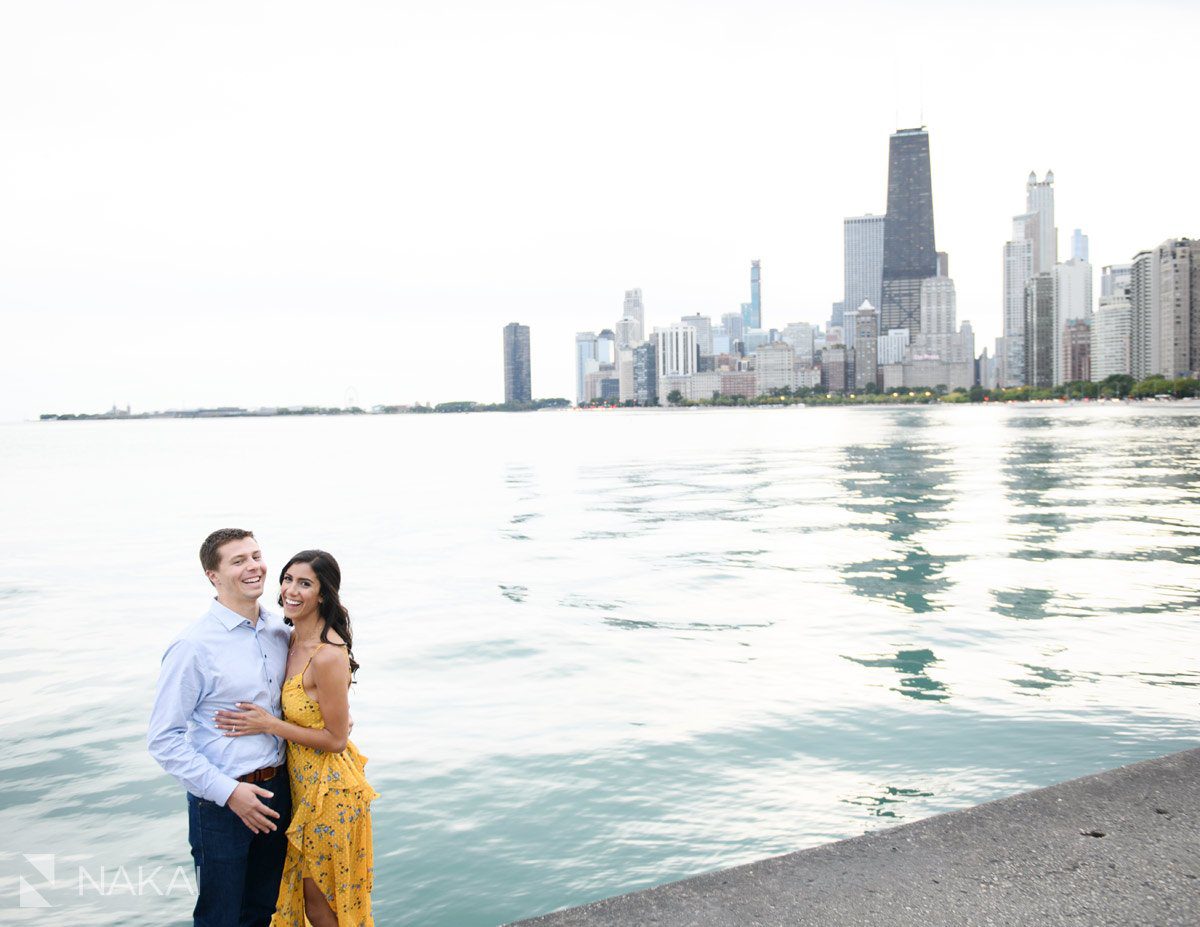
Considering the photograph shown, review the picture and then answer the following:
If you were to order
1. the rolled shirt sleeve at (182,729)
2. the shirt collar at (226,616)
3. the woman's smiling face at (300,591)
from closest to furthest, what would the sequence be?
the rolled shirt sleeve at (182,729)
the shirt collar at (226,616)
the woman's smiling face at (300,591)

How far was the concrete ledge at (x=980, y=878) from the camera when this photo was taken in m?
4.10

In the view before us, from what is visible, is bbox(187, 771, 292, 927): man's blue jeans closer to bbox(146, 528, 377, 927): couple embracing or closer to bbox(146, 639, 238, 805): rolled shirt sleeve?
bbox(146, 528, 377, 927): couple embracing

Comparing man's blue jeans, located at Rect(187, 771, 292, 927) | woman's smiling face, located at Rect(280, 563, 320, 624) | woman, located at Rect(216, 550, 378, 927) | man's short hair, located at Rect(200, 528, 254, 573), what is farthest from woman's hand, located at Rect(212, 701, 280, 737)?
man's short hair, located at Rect(200, 528, 254, 573)

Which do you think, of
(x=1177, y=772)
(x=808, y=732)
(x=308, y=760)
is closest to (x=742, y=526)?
(x=808, y=732)

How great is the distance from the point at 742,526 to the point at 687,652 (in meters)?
14.2

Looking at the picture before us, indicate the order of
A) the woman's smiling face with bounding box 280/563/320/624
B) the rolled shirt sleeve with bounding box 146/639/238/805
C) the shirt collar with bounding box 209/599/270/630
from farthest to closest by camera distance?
the woman's smiling face with bounding box 280/563/320/624
the shirt collar with bounding box 209/599/270/630
the rolled shirt sleeve with bounding box 146/639/238/805

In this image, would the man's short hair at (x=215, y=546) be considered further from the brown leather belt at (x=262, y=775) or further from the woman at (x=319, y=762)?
the brown leather belt at (x=262, y=775)

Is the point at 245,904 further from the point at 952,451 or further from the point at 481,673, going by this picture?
the point at 952,451

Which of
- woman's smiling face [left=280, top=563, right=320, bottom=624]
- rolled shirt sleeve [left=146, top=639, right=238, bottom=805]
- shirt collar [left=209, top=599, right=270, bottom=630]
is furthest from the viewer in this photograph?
woman's smiling face [left=280, top=563, right=320, bottom=624]

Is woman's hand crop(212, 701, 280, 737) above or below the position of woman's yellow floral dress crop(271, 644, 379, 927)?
above

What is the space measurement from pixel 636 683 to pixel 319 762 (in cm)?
792

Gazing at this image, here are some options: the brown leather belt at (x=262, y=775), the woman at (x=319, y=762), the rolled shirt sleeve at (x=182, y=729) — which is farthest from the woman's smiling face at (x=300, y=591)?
the brown leather belt at (x=262, y=775)

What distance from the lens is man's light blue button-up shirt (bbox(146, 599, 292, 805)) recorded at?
13.3 ft

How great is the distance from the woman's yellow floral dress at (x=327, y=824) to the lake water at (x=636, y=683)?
2597 mm
